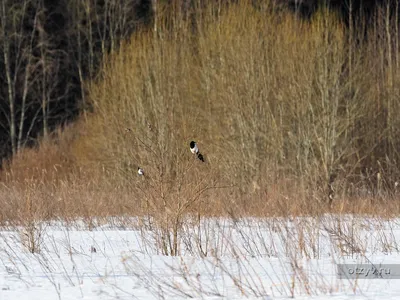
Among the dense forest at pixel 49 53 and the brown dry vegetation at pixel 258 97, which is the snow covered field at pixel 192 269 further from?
the dense forest at pixel 49 53

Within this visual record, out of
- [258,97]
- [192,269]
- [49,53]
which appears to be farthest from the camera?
[49,53]

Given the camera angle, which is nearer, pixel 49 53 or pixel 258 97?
pixel 258 97

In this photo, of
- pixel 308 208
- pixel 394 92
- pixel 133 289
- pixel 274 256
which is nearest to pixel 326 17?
pixel 394 92

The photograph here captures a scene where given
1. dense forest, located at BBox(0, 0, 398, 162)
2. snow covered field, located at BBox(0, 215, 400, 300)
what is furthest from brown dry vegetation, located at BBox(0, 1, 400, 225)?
snow covered field, located at BBox(0, 215, 400, 300)

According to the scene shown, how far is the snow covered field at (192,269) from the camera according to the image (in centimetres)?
673

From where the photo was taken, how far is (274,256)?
28.7 feet

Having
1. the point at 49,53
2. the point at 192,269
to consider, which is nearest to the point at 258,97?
the point at 49,53

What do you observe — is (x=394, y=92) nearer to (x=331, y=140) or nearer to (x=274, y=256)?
(x=331, y=140)

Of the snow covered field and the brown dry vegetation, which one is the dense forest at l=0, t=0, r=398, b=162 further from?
the snow covered field

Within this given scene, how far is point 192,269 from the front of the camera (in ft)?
25.3

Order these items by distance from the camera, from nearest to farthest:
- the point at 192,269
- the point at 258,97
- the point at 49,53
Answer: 1. the point at 192,269
2. the point at 258,97
3. the point at 49,53

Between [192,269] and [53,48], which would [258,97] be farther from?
[192,269]

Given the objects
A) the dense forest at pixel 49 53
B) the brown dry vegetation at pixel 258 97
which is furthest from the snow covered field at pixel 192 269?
the dense forest at pixel 49 53

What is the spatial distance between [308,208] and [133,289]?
148 inches
